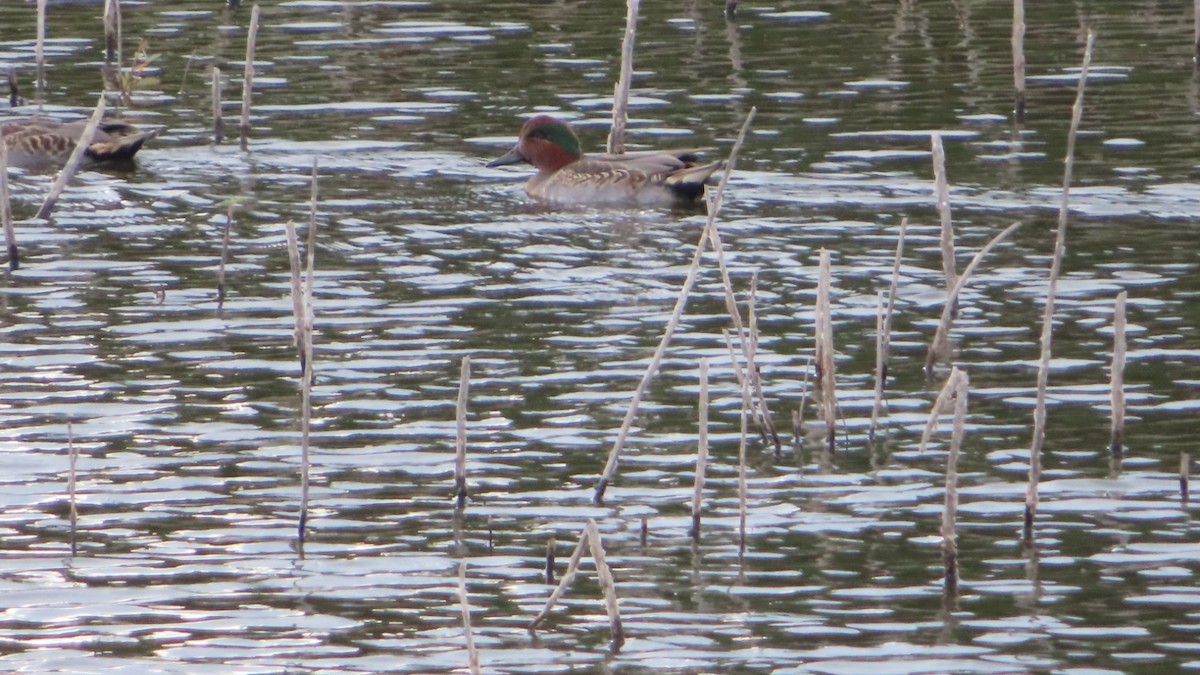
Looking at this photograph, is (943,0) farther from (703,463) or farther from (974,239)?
(703,463)

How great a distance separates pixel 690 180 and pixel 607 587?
8743 millimetres

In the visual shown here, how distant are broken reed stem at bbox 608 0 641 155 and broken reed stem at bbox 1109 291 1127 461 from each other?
7.12 metres

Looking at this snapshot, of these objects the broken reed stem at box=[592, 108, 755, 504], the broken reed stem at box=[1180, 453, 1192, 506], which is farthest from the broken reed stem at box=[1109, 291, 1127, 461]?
the broken reed stem at box=[592, 108, 755, 504]

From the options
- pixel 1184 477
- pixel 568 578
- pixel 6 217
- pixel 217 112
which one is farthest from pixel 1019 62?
pixel 568 578

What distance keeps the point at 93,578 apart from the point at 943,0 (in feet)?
57.5

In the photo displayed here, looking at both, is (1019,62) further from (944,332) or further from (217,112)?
(944,332)

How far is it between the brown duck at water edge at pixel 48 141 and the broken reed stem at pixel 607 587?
1046 cm

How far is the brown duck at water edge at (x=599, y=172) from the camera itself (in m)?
16.2

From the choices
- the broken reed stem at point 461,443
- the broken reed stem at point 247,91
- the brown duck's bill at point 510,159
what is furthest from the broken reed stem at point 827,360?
the broken reed stem at point 247,91

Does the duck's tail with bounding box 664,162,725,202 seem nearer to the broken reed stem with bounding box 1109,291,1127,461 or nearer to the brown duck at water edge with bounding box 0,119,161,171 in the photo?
the brown duck at water edge with bounding box 0,119,161,171

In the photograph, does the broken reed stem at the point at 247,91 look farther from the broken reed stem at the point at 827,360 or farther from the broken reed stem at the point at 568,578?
the broken reed stem at the point at 568,578

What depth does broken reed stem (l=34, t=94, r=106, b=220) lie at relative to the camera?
43.3 ft

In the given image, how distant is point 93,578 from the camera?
861 centimetres

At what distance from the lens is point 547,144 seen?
17031mm
